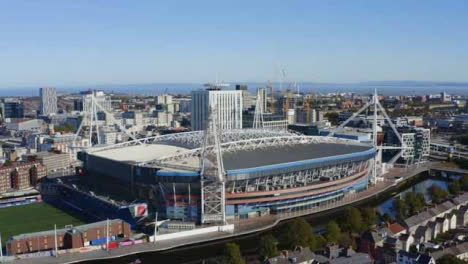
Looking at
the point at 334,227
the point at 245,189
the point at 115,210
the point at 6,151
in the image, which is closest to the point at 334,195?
the point at 245,189

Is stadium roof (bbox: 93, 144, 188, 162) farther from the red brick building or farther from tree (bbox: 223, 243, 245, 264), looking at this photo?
tree (bbox: 223, 243, 245, 264)

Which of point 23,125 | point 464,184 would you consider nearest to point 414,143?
point 464,184

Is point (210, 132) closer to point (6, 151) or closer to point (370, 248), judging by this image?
point (370, 248)

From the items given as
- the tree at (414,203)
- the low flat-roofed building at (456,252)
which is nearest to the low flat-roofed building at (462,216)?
the tree at (414,203)

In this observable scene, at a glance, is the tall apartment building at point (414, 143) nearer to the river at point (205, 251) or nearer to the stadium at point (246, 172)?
the stadium at point (246, 172)

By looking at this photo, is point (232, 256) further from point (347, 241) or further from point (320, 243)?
point (347, 241)

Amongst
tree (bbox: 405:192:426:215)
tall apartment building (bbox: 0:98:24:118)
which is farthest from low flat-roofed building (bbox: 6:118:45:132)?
tree (bbox: 405:192:426:215)
